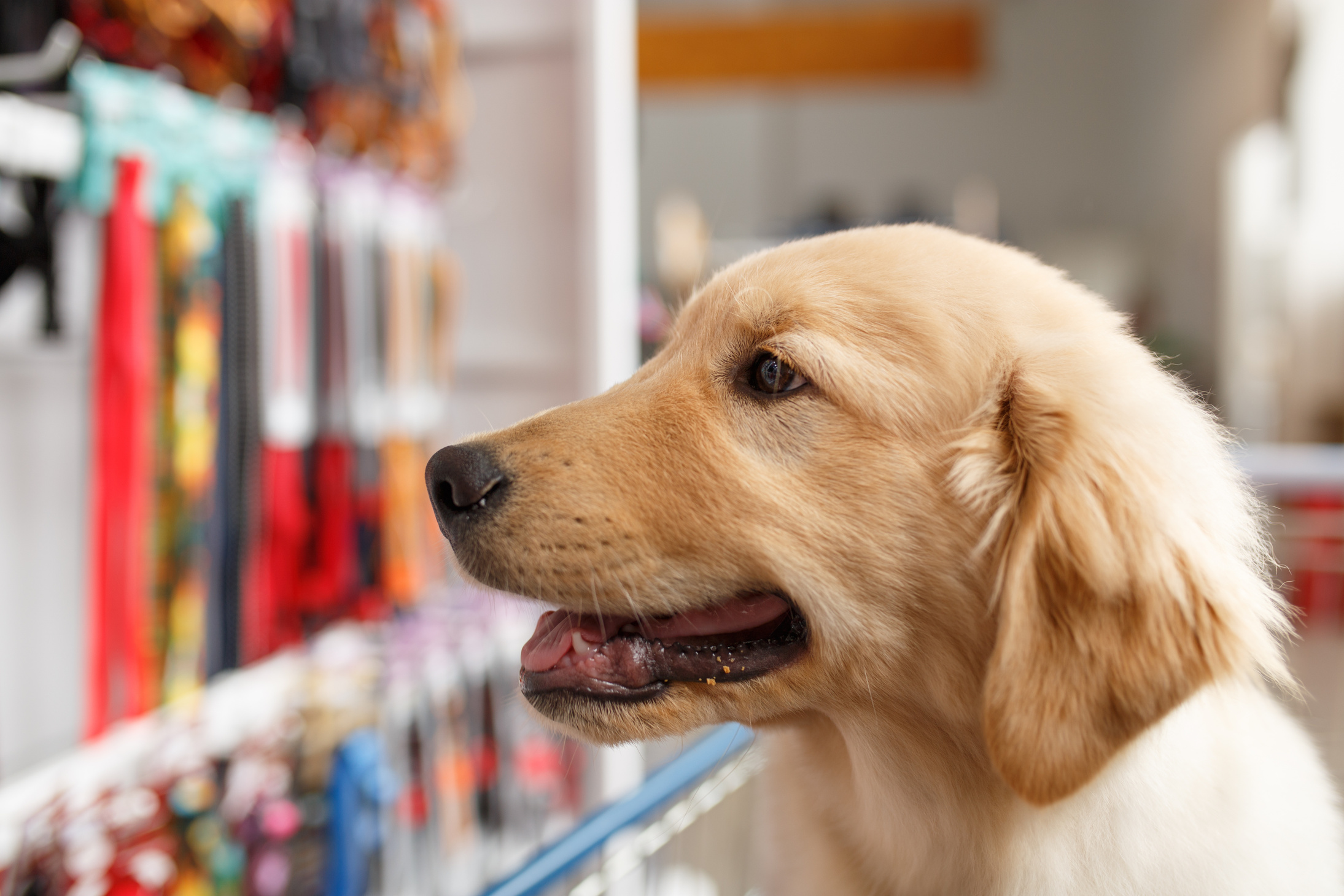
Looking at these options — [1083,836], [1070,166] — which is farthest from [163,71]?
[1070,166]

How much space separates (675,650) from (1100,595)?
0.47 metres

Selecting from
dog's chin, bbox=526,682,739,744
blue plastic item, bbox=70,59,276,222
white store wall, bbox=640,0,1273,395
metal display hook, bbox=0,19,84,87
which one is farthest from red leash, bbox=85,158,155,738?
white store wall, bbox=640,0,1273,395

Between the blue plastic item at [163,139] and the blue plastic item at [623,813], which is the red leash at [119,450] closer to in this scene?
the blue plastic item at [163,139]

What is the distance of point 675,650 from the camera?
1.06 metres

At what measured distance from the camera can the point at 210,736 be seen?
65.7 inches

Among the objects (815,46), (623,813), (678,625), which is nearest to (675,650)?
(678,625)

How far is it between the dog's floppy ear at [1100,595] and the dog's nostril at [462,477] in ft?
1.85

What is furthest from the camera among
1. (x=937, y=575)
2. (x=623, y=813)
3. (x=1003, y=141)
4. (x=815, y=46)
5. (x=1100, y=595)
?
(x=1003, y=141)

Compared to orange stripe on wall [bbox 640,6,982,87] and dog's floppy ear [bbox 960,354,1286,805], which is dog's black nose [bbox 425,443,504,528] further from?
orange stripe on wall [bbox 640,6,982,87]

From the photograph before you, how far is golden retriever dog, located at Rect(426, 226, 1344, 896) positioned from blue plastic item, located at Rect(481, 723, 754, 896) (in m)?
0.27

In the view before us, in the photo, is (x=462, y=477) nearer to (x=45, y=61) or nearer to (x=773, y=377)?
(x=773, y=377)

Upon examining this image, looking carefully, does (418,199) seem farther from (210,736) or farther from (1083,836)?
(1083,836)

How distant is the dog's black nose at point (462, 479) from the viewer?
1018 mm

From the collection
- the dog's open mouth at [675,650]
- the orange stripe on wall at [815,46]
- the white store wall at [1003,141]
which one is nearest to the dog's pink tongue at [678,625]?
the dog's open mouth at [675,650]
